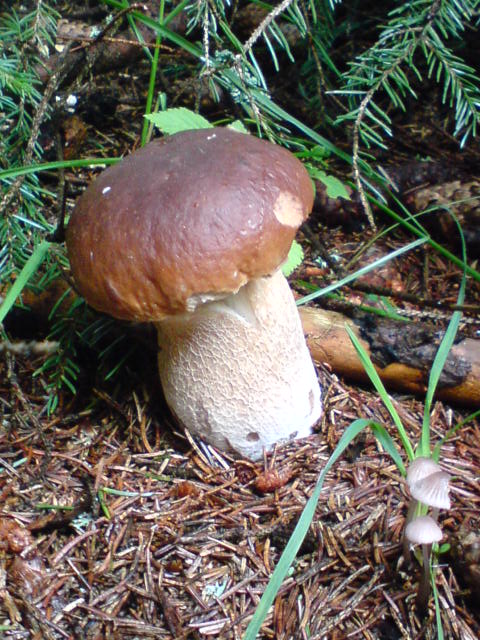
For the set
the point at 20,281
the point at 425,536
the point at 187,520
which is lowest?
the point at 187,520

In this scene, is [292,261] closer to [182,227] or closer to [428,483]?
[182,227]

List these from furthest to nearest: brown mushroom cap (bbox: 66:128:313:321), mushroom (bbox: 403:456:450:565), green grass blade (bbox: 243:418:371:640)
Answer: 1. brown mushroom cap (bbox: 66:128:313:321)
2. mushroom (bbox: 403:456:450:565)
3. green grass blade (bbox: 243:418:371:640)

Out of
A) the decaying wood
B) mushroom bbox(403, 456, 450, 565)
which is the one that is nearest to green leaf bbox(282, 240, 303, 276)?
the decaying wood

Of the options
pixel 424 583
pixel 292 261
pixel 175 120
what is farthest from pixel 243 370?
pixel 175 120

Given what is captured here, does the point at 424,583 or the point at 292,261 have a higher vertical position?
the point at 292,261

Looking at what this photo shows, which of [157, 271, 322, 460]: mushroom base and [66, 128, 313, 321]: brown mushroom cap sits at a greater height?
[66, 128, 313, 321]: brown mushroom cap

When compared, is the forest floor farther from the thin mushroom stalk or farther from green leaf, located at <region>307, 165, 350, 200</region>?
green leaf, located at <region>307, 165, 350, 200</region>

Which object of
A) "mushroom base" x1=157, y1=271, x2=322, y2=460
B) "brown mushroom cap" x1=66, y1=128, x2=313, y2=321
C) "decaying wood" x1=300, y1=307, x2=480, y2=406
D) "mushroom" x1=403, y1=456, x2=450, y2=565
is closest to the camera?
"mushroom" x1=403, y1=456, x2=450, y2=565

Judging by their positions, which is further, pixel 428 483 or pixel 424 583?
pixel 424 583

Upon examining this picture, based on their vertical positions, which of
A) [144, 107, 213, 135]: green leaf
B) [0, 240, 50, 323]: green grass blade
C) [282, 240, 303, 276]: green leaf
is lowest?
[282, 240, 303, 276]: green leaf
